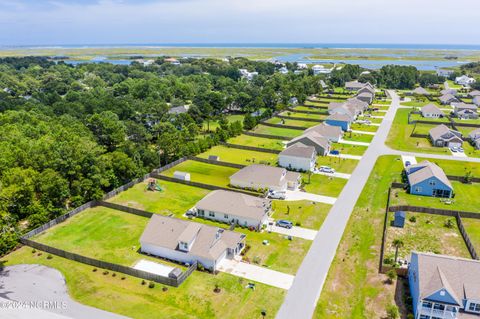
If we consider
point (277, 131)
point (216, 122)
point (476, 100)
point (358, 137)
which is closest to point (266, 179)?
point (277, 131)

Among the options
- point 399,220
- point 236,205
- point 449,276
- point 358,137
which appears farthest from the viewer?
point 358,137

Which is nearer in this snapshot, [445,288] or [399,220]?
[445,288]

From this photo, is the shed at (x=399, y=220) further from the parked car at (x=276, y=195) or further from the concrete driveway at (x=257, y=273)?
the concrete driveway at (x=257, y=273)

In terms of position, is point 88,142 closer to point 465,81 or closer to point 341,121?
point 341,121

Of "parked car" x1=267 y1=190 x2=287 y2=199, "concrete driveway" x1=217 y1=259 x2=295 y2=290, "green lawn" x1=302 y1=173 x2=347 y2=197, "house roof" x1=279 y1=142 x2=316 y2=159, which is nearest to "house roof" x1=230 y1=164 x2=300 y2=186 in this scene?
"parked car" x1=267 y1=190 x2=287 y2=199

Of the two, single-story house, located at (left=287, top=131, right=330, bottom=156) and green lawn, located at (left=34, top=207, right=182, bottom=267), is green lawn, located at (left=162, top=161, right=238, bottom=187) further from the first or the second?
single-story house, located at (left=287, top=131, right=330, bottom=156)

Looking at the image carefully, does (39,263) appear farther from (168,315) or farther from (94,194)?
(168,315)

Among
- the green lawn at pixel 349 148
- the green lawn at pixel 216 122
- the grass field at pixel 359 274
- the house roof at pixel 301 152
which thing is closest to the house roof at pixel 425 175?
the grass field at pixel 359 274

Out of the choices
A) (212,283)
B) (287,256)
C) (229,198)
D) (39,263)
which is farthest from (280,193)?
(39,263)
